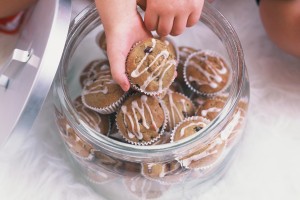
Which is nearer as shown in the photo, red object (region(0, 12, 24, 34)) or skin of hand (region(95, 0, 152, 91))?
skin of hand (region(95, 0, 152, 91))

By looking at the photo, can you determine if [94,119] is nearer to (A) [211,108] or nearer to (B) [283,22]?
(A) [211,108]

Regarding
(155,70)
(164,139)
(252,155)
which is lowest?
(252,155)

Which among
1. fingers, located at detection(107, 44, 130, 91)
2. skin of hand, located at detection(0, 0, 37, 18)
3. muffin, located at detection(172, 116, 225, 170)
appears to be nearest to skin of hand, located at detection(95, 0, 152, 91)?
fingers, located at detection(107, 44, 130, 91)

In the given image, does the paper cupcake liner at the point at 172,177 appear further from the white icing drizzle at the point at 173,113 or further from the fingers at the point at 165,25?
the fingers at the point at 165,25

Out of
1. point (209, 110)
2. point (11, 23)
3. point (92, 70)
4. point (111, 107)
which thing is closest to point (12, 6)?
point (11, 23)

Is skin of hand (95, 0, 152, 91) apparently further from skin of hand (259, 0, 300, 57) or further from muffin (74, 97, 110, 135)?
skin of hand (259, 0, 300, 57)

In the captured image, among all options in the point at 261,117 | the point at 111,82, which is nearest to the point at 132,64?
the point at 111,82
